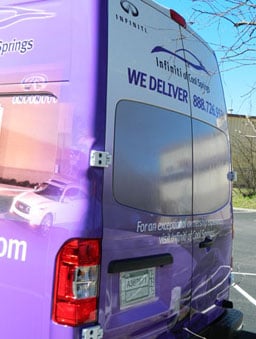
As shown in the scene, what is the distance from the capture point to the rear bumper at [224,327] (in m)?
3.96

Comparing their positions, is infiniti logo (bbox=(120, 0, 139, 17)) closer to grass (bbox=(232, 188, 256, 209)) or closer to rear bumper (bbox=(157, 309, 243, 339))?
rear bumper (bbox=(157, 309, 243, 339))

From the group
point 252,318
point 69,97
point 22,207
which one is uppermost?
point 69,97

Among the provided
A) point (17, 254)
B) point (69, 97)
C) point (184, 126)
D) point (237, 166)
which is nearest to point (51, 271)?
point (17, 254)

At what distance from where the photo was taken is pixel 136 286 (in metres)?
3.05

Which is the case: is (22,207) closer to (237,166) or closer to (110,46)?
(110,46)

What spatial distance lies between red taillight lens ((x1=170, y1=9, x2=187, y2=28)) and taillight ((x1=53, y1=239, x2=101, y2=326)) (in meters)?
1.74

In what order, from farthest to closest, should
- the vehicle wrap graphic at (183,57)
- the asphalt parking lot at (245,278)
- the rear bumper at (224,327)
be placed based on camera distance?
the asphalt parking lot at (245,278), the rear bumper at (224,327), the vehicle wrap graphic at (183,57)

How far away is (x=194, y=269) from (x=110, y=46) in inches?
67.6

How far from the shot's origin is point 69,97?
278 cm

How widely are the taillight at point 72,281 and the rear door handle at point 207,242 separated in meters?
1.31

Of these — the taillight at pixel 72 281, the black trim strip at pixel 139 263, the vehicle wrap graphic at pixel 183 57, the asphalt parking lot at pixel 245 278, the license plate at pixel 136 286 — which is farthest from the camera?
the asphalt parking lot at pixel 245 278

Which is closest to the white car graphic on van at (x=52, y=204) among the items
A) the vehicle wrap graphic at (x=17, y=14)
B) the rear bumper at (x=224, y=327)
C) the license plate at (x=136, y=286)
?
the license plate at (x=136, y=286)

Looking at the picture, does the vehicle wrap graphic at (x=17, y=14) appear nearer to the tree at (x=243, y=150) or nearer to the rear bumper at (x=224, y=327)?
the rear bumper at (x=224, y=327)

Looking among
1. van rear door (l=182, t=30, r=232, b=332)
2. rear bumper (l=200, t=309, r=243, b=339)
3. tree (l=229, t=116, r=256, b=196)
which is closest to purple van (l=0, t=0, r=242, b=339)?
van rear door (l=182, t=30, r=232, b=332)
